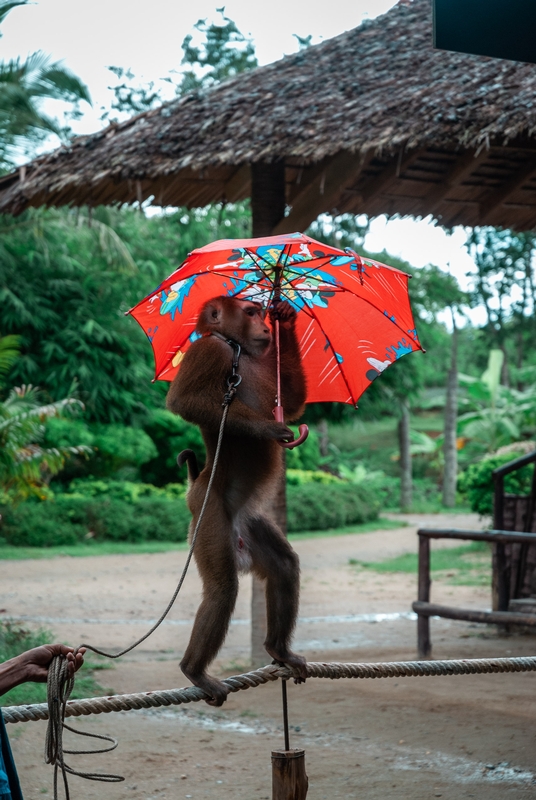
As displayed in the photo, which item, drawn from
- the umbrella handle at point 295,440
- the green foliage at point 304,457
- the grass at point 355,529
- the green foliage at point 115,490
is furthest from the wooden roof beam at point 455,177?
the green foliage at point 304,457

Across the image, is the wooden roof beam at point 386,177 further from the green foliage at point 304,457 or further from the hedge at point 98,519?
Result: the green foliage at point 304,457

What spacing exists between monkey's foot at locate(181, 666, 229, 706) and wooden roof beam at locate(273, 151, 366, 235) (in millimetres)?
4379

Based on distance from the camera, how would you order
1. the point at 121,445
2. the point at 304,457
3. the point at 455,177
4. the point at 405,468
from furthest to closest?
1. the point at 405,468
2. the point at 304,457
3. the point at 121,445
4. the point at 455,177

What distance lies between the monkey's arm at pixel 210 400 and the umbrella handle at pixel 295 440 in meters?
0.04

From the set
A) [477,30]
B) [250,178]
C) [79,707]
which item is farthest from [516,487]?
[79,707]

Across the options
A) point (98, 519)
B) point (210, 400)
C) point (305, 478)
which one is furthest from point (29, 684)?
point (305, 478)

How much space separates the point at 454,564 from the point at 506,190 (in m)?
8.72

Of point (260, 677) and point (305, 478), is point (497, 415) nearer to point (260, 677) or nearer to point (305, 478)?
point (305, 478)

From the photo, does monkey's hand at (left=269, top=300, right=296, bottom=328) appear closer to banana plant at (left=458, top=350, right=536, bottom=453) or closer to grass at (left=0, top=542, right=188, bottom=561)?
grass at (left=0, top=542, right=188, bottom=561)

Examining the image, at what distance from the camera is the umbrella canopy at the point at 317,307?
367 cm

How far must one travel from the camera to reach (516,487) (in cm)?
1276

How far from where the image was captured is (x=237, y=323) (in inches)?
138

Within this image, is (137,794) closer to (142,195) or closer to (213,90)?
(142,195)

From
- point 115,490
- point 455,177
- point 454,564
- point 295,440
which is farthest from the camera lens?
point 115,490
